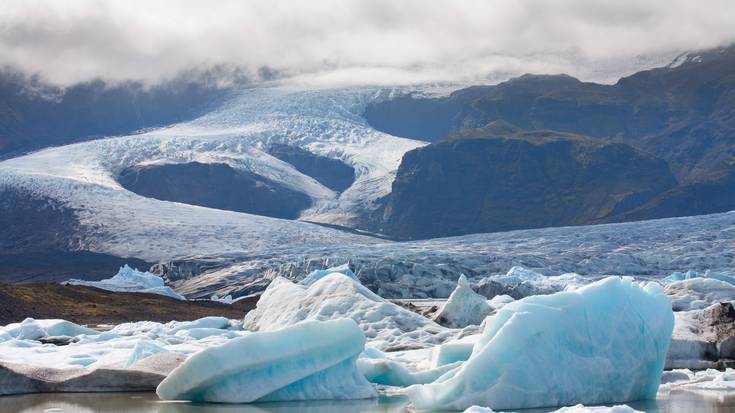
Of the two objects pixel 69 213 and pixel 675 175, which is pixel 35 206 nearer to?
pixel 69 213

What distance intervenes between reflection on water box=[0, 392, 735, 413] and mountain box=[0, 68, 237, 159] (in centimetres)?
12849

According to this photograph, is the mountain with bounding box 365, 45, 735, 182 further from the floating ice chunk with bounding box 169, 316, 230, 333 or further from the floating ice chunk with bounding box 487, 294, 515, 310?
the floating ice chunk with bounding box 169, 316, 230, 333

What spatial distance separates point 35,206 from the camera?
287 feet

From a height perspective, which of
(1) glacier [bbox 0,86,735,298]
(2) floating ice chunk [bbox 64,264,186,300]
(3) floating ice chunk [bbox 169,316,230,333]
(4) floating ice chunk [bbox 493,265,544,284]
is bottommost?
(2) floating ice chunk [bbox 64,264,186,300]

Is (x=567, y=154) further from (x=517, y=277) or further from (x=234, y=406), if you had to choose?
(x=234, y=406)

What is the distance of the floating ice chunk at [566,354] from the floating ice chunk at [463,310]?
31.4ft

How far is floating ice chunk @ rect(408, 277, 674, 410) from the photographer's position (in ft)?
39.5

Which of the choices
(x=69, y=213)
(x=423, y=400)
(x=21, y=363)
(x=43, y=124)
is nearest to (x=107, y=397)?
(x=21, y=363)

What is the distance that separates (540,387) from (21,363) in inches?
266

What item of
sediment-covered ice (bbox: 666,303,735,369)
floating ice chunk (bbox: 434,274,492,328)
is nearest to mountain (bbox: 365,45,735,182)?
floating ice chunk (bbox: 434,274,492,328)

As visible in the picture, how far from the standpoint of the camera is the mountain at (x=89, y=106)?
144 meters

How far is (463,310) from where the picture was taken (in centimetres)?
2311

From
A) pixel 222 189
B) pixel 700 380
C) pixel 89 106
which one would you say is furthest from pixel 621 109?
pixel 700 380

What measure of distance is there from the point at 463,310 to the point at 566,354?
1053cm
